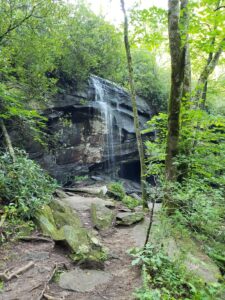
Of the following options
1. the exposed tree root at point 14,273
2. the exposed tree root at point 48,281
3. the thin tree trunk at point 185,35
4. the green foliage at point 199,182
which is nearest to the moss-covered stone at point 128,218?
the green foliage at point 199,182

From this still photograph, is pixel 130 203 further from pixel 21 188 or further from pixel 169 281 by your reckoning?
A: pixel 169 281

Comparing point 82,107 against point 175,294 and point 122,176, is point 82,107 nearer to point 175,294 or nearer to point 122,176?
point 122,176

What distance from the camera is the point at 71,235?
14.8 feet

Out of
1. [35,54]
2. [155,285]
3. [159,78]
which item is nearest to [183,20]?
[155,285]

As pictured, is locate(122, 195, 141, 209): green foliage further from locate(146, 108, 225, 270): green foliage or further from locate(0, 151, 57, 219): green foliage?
locate(0, 151, 57, 219): green foliage

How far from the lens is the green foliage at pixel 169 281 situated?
3.17 meters

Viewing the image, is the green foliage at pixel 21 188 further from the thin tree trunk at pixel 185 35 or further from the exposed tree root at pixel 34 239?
the thin tree trunk at pixel 185 35

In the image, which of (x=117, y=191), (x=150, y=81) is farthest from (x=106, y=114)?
(x=117, y=191)

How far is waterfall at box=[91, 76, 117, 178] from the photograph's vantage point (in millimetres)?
13891

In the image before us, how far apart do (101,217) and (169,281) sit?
3.73 metres

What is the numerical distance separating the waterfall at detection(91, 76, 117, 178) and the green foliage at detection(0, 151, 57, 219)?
7603 mm

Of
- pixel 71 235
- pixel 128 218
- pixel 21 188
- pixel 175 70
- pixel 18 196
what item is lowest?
pixel 128 218

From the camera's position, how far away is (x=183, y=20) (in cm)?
559

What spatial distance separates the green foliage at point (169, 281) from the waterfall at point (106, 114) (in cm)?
1085
